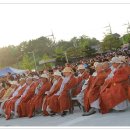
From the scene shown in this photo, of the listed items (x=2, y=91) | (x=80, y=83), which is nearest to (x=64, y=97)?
(x=80, y=83)

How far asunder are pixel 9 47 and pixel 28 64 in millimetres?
37285

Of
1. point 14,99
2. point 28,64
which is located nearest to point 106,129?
point 14,99

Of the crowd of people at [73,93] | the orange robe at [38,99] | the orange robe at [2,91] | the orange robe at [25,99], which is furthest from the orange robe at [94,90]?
the orange robe at [2,91]

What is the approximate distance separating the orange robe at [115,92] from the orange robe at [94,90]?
0.81 feet

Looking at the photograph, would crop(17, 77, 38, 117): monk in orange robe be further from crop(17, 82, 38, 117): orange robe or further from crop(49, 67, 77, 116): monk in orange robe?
crop(49, 67, 77, 116): monk in orange robe

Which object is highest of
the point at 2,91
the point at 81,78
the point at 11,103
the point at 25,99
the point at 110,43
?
the point at 110,43

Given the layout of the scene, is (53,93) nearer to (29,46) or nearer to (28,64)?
(28,64)

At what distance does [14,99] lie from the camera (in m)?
13.6

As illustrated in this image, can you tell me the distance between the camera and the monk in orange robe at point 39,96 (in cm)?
1235

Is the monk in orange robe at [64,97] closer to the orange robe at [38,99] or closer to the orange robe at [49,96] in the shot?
the orange robe at [49,96]

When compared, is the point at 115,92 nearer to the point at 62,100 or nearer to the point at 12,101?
the point at 62,100

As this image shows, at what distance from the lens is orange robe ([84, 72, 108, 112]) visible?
1016 cm

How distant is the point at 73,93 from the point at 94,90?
135cm

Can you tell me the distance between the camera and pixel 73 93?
37.7ft
